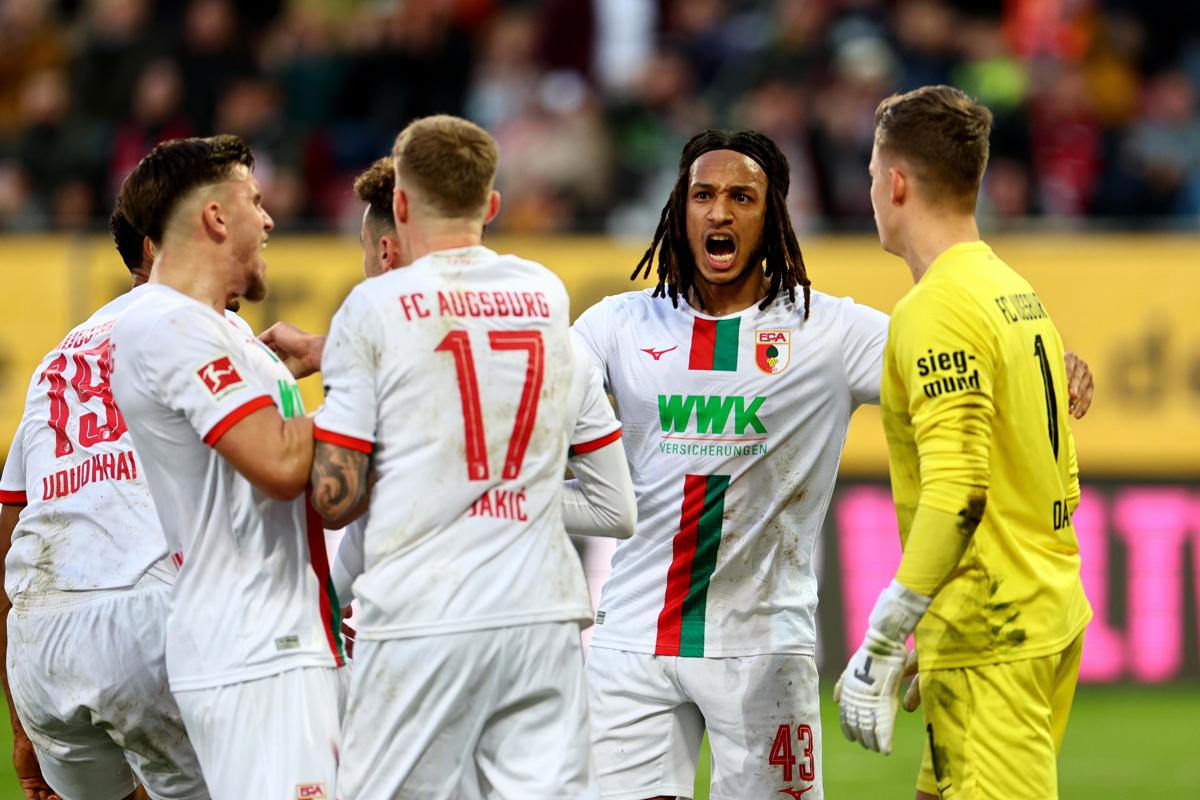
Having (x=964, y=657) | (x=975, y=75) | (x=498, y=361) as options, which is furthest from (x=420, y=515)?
(x=975, y=75)

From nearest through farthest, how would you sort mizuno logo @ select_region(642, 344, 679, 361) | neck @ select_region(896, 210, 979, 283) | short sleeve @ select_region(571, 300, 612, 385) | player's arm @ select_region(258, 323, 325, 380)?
neck @ select_region(896, 210, 979, 283)
player's arm @ select_region(258, 323, 325, 380)
mizuno logo @ select_region(642, 344, 679, 361)
short sleeve @ select_region(571, 300, 612, 385)

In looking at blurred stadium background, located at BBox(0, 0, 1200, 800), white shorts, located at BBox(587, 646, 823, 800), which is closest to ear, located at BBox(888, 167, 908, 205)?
white shorts, located at BBox(587, 646, 823, 800)

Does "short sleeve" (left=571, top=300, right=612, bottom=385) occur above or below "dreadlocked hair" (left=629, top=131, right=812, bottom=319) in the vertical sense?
below

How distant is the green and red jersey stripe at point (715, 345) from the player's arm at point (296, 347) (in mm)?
1327

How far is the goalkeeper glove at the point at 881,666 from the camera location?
4.78 metres

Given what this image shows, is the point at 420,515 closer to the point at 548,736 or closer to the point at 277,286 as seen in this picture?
the point at 548,736

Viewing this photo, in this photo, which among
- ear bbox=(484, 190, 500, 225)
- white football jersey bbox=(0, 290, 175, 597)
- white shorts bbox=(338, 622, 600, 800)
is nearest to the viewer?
white shorts bbox=(338, 622, 600, 800)

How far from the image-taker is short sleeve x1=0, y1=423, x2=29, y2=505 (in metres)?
6.07

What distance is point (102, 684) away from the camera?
221 inches

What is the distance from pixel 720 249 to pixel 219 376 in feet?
6.37

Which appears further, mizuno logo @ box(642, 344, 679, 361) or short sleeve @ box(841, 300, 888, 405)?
mizuno logo @ box(642, 344, 679, 361)

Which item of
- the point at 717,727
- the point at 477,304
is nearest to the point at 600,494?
the point at 477,304

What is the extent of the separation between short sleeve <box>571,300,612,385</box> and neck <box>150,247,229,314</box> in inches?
57.2

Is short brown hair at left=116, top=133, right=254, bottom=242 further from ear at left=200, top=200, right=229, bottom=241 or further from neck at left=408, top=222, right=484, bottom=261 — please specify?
neck at left=408, top=222, right=484, bottom=261
